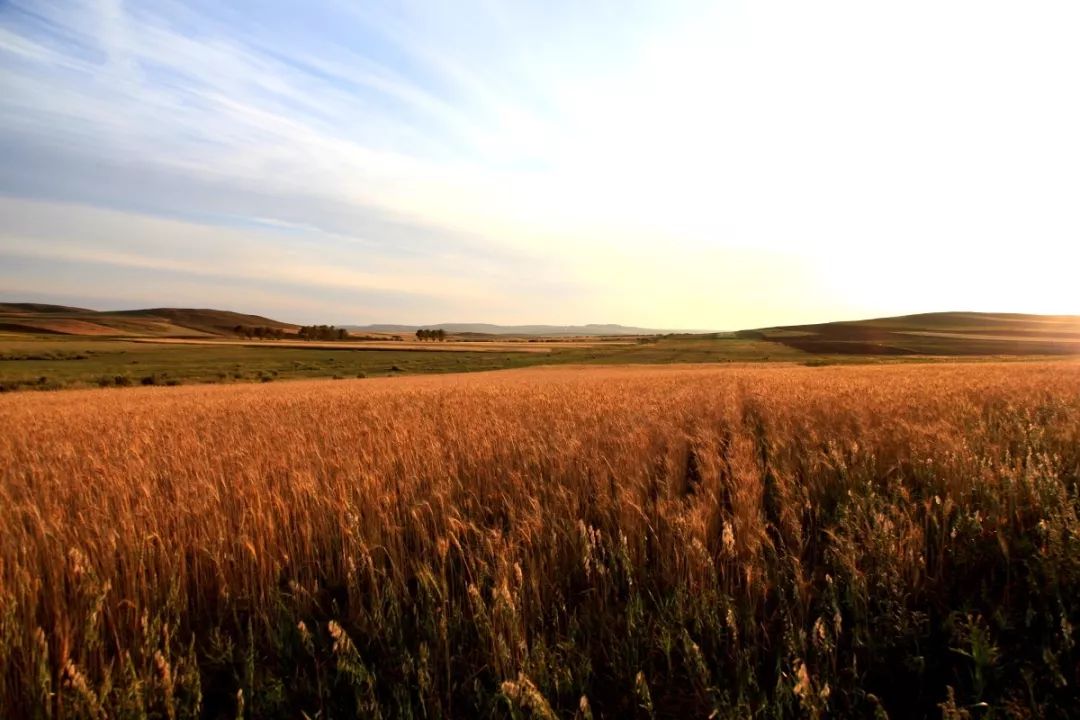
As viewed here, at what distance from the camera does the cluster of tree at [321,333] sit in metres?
124

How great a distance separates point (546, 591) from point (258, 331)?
14449 centimetres

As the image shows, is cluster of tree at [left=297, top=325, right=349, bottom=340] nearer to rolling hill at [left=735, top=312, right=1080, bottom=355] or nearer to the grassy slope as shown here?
the grassy slope

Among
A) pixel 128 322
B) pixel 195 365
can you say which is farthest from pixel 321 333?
pixel 195 365

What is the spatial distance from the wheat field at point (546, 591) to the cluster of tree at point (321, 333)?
5025 inches

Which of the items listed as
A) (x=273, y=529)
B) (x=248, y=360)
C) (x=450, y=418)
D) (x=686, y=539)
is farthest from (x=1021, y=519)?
(x=248, y=360)

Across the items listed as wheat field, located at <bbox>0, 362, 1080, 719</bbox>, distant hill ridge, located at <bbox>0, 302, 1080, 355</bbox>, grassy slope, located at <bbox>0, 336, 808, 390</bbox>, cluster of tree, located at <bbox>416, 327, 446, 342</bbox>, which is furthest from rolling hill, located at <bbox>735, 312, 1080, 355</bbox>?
cluster of tree, located at <bbox>416, 327, 446, 342</bbox>

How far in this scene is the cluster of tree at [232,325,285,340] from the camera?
12588cm

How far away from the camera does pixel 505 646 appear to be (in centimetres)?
208

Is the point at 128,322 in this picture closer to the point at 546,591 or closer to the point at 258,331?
the point at 258,331

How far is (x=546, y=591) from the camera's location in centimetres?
260

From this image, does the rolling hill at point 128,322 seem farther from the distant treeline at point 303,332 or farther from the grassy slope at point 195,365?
the grassy slope at point 195,365

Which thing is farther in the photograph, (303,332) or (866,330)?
(303,332)

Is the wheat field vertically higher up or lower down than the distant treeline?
lower down

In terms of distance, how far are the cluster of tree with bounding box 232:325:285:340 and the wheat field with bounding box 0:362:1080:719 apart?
443 ft
